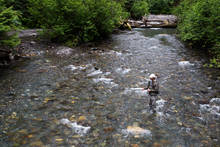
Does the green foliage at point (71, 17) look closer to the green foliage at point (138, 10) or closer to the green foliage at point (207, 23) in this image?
the green foliage at point (207, 23)

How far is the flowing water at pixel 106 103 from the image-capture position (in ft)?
16.7

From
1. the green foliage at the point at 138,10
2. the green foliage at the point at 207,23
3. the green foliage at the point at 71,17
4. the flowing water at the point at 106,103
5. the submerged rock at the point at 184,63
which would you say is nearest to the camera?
the flowing water at the point at 106,103

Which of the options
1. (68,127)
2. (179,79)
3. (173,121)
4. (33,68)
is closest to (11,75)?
(33,68)

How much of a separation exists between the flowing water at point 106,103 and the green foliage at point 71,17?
346 centimetres

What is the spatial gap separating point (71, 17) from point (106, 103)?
33.7 feet

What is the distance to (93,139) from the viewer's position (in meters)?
5.02

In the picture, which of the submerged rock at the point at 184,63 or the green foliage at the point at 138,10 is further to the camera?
the green foliage at the point at 138,10

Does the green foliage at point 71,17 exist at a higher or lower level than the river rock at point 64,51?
higher

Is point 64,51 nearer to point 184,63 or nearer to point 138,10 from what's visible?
point 184,63

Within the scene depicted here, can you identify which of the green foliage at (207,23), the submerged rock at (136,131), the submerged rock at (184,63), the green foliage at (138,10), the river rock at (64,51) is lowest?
the submerged rock at (136,131)

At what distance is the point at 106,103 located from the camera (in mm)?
6891

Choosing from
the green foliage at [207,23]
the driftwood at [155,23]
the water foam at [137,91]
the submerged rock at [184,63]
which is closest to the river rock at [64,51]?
the water foam at [137,91]

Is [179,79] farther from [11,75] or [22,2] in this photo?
[22,2]

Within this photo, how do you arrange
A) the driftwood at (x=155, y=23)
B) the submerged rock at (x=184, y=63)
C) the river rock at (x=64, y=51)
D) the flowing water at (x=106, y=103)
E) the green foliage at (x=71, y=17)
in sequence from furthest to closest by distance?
the driftwood at (x=155, y=23), the green foliage at (x=71, y=17), the river rock at (x=64, y=51), the submerged rock at (x=184, y=63), the flowing water at (x=106, y=103)
